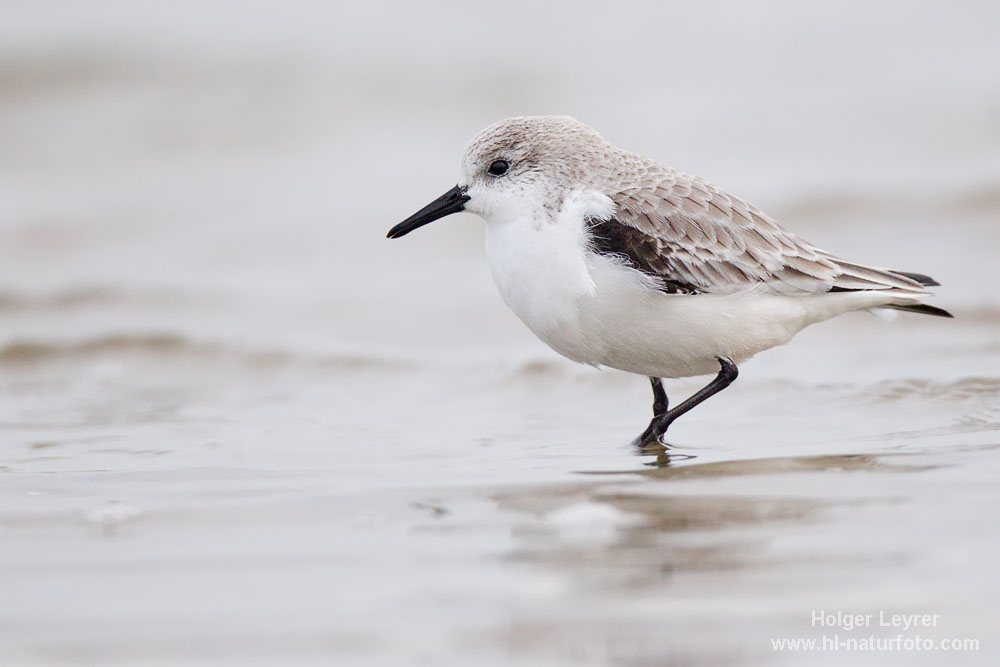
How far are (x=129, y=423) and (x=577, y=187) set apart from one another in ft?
9.60

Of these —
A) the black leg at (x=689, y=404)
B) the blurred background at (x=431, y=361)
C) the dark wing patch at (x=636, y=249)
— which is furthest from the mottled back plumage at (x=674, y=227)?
the blurred background at (x=431, y=361)

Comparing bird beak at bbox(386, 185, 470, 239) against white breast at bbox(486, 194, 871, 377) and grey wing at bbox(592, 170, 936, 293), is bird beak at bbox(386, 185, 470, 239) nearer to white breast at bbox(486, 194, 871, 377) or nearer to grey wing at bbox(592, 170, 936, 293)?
white breast at bbox(486, 194, 871, 377)

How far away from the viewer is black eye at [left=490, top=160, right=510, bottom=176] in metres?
5.58

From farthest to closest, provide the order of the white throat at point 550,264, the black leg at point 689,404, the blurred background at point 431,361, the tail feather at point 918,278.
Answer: the tail feather at point 918,278 < the black leg at point 689,404 < the white throat at point 550,264 < the blurred background at point 431,361

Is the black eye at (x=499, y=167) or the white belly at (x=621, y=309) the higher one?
the black eye at (x=499, y=167)

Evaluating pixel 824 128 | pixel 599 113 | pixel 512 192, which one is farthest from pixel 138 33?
pixel 512 192

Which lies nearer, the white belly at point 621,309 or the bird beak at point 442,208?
the white belly at point 621,309

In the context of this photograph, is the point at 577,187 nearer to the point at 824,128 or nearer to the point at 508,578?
the point at 508,578

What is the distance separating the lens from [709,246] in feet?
17.6

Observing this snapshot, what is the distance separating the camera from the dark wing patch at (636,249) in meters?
5.16

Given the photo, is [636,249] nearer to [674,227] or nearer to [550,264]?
[674,227]

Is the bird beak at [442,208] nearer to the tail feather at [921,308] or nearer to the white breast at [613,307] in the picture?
the white breast at [613,307]

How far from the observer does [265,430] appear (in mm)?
6523

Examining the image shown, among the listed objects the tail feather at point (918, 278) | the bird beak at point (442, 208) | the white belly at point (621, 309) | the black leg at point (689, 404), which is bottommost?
the black leg at point (689, 404)
